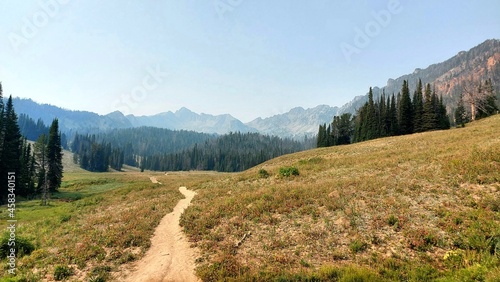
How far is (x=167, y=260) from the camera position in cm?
1391

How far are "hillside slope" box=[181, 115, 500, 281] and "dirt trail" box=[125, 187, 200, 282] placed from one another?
842 mm

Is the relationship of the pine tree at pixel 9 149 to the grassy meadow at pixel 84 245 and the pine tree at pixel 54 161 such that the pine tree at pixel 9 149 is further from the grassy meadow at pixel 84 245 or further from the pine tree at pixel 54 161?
the grassy meadow at pixel 84 245

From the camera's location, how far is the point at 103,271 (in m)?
13.0

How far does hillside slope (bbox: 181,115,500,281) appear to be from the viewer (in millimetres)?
11117

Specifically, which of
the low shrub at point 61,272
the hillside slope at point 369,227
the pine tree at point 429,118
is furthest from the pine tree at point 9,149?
the pine tree at point 429,118

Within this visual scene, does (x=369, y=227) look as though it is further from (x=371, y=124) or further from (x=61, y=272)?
(x=371, y=124)

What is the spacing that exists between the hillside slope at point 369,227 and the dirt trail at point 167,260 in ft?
2.76

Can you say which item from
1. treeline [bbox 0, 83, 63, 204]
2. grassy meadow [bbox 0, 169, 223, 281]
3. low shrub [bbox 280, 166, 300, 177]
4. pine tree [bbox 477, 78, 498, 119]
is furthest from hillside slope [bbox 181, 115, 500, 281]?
pine tree [bbox 477, 78, 498, 119]

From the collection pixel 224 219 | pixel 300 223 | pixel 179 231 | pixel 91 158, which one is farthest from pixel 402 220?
pixel 91 158

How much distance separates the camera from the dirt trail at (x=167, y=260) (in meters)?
12.2

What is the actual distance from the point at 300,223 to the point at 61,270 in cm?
1359

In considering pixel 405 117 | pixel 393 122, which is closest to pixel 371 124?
pixel 393 122

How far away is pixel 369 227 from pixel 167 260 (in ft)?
38.5

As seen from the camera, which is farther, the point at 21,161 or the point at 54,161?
the point at 54,161
